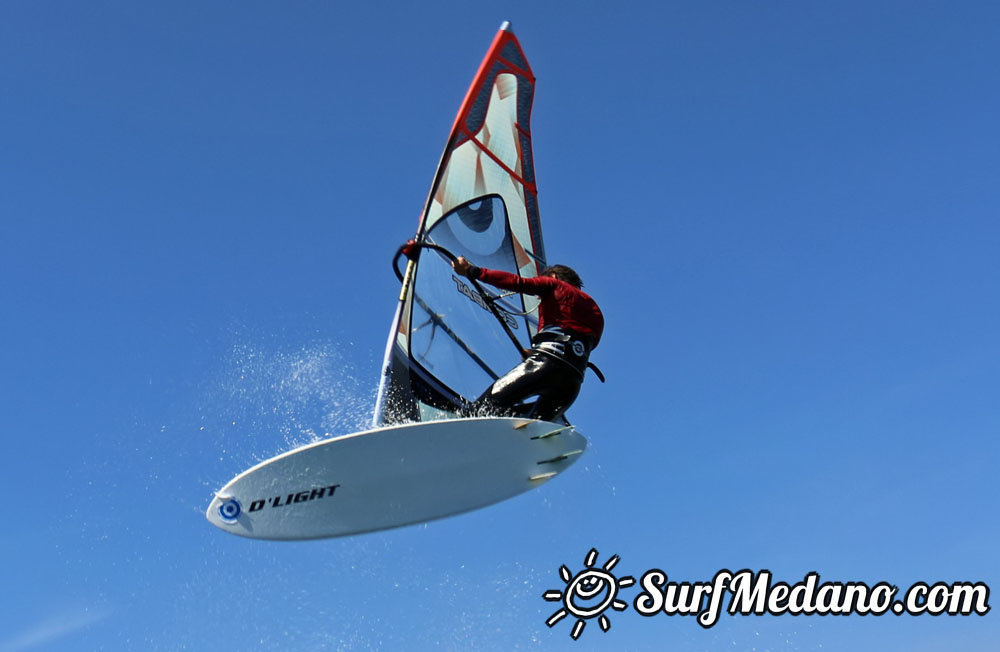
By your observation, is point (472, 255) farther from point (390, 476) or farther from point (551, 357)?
point (390, 476)

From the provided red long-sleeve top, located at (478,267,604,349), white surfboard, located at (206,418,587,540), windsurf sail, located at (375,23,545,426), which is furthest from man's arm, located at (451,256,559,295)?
white surfboard, located at (206,418,587,540)

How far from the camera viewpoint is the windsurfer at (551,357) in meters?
8.95

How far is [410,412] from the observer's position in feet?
33.1

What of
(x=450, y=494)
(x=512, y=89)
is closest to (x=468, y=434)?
(x=450, y=494)

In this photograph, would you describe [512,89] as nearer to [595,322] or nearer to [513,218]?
[513,218]

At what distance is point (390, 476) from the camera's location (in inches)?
345

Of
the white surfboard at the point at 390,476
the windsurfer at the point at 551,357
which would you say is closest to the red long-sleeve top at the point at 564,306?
the windsurfer at the point at 551,357

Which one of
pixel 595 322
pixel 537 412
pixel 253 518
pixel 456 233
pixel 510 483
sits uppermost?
pixel 456 233

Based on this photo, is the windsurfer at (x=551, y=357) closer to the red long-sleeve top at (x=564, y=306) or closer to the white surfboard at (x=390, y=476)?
the red long-sleeve top at (x=564, y=306)

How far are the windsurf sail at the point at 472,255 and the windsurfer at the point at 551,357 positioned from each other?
45.7 inches

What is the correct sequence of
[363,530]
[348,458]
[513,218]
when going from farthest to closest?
[513,218]
[363,530]
[348,458]

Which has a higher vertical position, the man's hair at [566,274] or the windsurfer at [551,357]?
the man's hair at [566,274]

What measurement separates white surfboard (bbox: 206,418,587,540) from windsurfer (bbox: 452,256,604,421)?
0.46 metres

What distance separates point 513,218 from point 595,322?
4.62m
